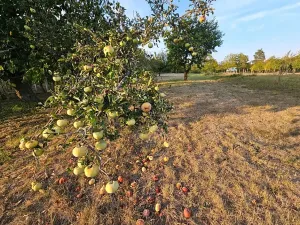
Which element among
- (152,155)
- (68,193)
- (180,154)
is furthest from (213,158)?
(68,193)

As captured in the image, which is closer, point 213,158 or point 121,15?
point 121,15

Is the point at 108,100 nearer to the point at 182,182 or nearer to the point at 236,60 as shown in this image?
the point at 182,182

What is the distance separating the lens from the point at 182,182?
333 cm

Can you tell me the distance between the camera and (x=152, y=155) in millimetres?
4234

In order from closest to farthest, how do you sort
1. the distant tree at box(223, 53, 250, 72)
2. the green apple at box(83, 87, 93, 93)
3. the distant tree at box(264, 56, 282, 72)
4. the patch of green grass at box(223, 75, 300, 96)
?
the green apple at box(83, 87, 93, 93) → the patch of green grass at box(223, 75, 300, 96) → the distant tree at box(264, 56, 282, 72) → the distant tree at box(223, 53, 250, 72)

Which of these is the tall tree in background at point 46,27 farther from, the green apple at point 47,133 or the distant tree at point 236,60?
the distant tree at point 236,60

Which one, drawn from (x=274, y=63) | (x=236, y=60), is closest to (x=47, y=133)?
(x=274, y=63)

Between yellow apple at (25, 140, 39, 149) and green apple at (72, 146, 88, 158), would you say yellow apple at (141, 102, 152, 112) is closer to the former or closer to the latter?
green apple at (72, 146, 88, 158)

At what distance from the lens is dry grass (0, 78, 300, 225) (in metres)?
2.66

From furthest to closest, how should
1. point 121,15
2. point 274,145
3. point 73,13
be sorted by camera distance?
point 73,13, point 274,145, point 121,15

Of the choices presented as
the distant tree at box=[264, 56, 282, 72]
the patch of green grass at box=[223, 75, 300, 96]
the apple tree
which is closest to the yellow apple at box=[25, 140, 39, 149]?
the apple tree

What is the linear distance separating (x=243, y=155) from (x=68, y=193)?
3.72m

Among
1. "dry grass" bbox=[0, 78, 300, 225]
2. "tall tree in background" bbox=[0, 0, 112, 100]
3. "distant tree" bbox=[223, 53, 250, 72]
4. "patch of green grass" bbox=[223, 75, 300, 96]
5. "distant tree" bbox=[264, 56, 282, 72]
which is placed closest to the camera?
"dry grass" bbox=[0, 78, 300, 225]

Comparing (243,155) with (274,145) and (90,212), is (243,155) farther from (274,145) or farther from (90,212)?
(90,212)
